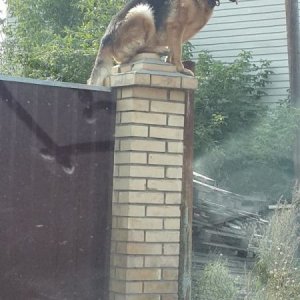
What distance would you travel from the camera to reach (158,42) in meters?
5.64

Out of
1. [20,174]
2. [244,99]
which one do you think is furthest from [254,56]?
[20,174]

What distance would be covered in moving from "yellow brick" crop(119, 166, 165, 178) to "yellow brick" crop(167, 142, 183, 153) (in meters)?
0.15

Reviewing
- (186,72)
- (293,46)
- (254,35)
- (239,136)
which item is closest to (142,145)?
(186,72)

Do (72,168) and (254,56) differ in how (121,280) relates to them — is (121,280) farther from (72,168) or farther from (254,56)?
(254,56)

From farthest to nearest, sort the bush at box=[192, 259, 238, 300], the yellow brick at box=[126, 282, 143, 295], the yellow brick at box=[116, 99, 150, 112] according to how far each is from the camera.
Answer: the bush at box=[192, 259, 238, 300] → the yellow brick at box=[116, 99, 150, 112] → the yellow brick at box=[126, 282, 143, 295]

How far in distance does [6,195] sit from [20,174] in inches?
6.6

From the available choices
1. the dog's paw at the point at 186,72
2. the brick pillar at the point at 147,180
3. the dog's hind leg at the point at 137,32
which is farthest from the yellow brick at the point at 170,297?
the dog's hind leg at the point at 137,32

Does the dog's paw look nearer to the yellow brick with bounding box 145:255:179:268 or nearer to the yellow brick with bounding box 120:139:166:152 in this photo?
the yellow brick with bounding box 120:139:166:152

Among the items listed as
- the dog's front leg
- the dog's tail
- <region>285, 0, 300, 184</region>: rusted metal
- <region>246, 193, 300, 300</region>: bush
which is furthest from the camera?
<region>285, 0, 300, 184</region>: rusted metal

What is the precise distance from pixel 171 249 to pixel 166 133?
82 centimetres

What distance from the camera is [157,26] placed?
18.5 ft

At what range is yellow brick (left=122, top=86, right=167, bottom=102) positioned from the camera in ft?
17.7

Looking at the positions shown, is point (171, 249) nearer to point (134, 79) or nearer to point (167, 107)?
point (167, 107)

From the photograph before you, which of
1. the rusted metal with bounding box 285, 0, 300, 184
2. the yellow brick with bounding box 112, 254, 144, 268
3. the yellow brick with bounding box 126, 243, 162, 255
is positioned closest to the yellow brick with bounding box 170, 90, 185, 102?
the yellow brick with bounding box 126, 243, 162, 255
